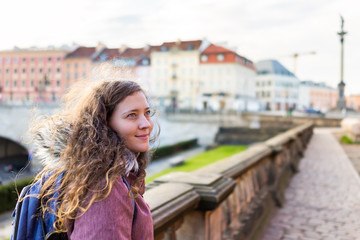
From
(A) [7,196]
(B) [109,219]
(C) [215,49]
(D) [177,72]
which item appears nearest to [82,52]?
(D) [177,72]

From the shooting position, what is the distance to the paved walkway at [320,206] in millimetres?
4242

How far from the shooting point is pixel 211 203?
89.5 inches

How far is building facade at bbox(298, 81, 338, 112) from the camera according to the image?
88.4 metres

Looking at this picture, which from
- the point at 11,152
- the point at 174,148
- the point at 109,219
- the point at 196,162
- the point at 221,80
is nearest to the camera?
the point at 109,219

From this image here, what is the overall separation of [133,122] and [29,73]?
6425 centimetres

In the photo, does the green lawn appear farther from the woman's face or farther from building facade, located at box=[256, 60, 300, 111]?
building facade, located at box=[256, 60, 300, 111]

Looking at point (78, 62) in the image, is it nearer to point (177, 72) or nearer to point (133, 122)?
point (177, 72)

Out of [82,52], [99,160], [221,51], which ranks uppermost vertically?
[82,52]

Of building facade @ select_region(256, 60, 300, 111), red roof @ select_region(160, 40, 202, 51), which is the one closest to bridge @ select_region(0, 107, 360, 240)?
red roof @ select_region(160, 40, 202, 51)

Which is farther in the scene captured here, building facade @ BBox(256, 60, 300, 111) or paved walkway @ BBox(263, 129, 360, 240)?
building facade @ BBox(256, 60, 300, 111)

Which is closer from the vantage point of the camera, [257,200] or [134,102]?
[134,102]

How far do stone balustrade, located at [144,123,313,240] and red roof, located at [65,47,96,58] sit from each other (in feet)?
190

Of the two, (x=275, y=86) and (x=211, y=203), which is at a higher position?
(x=275, y=86)

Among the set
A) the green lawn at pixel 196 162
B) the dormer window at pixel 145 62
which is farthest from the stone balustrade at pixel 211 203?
the dormer window at pixel 145 62
